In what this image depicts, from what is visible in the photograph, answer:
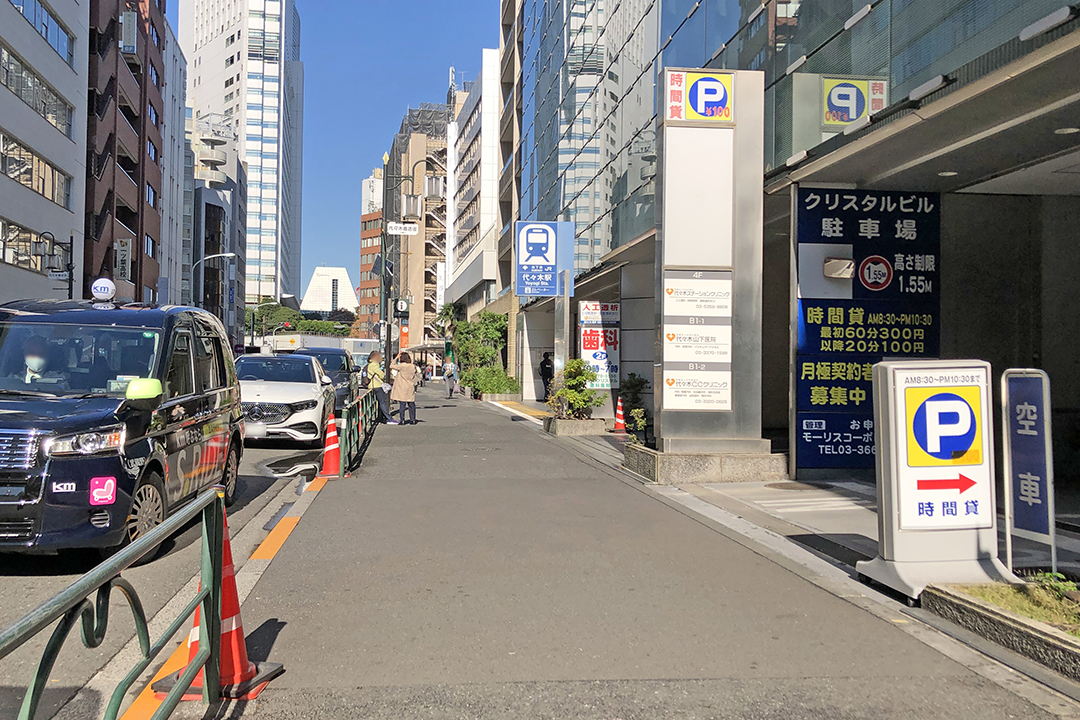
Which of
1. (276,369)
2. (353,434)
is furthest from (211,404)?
(276,369)

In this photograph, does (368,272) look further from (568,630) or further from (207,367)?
(568,630)

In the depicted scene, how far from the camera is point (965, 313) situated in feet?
38.4

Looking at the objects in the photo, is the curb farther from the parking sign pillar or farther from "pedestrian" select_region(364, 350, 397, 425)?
"pedestrian" select_region(364, 350, 397, 425)

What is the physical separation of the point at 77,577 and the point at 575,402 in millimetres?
13122

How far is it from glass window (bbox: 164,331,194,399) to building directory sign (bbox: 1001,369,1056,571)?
20.0 ft

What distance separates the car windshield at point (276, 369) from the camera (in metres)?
15.5

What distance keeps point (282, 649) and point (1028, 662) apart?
12.5 ft

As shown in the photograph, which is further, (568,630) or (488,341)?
(488,341)

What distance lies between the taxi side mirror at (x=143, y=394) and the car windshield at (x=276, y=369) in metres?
9.09

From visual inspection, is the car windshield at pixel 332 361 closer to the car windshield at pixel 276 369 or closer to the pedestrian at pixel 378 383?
the pedestrian at pixel 378 383

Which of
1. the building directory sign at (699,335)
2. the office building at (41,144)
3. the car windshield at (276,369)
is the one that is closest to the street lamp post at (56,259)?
the office building at (41,144)

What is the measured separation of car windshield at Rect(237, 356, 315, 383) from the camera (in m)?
15.5

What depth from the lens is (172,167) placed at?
6819 centimetres

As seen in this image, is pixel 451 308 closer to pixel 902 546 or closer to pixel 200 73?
pixel 902 546
